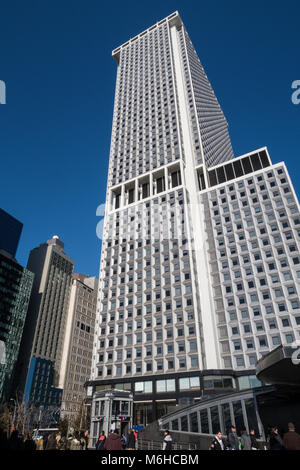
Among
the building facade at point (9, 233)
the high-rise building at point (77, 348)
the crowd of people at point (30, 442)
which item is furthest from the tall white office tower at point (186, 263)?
the high-rise building at point (77, 348)

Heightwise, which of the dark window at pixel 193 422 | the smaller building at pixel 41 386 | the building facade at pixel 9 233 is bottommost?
the dark window at pixel 193 422

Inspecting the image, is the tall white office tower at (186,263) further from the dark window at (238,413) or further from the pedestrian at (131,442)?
the pedestrian at (131,442)

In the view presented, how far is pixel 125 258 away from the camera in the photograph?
251 ft

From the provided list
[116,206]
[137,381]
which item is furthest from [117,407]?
[116,206]

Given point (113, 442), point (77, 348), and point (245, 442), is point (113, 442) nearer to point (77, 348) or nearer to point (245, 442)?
point (245, 442)

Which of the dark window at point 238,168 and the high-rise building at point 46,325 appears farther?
the high-rise building at point 46,325

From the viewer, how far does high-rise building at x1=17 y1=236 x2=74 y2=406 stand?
11075 cm

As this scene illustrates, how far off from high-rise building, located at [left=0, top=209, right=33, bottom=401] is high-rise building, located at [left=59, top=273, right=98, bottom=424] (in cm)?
1901

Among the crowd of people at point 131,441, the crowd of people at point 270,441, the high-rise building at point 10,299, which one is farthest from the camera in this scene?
the high-rise building at point 10,299

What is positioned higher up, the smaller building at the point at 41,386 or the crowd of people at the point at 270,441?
the smaller building at the point at 41,386

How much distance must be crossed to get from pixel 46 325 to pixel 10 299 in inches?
762

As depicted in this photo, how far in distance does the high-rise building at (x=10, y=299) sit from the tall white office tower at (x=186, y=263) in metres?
52.9

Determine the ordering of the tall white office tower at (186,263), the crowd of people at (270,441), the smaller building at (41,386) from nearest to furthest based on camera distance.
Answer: the crowd of people at (270,441)
the tall white office tower at (186,263)
the smaller building at (41,386)

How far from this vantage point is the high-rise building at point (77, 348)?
116500 mm
